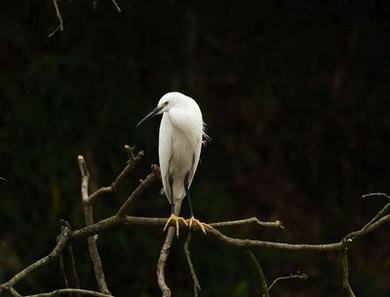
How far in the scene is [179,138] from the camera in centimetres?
347

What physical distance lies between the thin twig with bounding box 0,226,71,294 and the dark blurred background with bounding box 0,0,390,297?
287 cm

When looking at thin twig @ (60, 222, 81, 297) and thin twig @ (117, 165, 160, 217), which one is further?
thin twig @ (60, 222, 81, 297)

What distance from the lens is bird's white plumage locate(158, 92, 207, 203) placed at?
3.37 meters

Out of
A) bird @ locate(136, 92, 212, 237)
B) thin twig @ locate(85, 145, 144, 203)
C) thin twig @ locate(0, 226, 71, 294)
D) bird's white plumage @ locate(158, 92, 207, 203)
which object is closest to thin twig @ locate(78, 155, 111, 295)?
thin twig @ locate(85, 145, 144, 203)

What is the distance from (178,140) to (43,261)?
1.13 metres

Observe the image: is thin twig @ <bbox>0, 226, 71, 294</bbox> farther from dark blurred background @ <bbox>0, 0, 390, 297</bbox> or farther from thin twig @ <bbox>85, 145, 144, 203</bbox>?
Answer: dark blurred background @ <bbox>0, 0, 390, 297</bbox>

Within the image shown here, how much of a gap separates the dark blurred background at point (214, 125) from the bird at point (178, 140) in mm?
1847

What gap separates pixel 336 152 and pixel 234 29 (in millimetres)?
918

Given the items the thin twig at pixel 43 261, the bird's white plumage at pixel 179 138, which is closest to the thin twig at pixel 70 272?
the thin twig at pixel 43 261

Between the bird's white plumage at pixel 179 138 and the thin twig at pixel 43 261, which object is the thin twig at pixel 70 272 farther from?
the bird's white plumage at pixel 179 138

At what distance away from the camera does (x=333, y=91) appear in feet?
20.9

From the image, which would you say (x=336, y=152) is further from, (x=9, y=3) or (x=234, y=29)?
(x=9, y=3)

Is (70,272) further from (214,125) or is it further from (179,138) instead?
(214,125)

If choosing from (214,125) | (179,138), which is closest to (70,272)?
(179,138)
